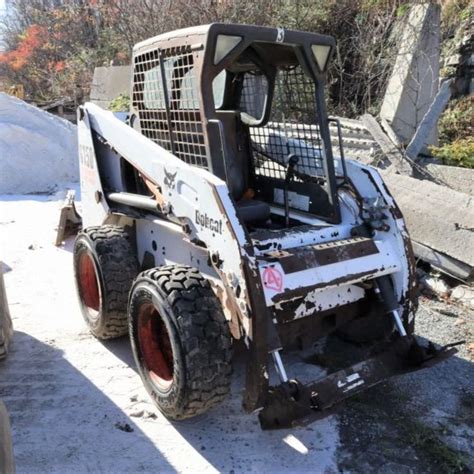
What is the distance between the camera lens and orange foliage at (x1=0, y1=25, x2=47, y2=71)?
21.1m

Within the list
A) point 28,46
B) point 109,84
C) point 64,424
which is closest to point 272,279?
point 64,424

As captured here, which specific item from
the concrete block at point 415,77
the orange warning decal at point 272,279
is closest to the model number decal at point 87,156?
the orange warning decal at point 272,279

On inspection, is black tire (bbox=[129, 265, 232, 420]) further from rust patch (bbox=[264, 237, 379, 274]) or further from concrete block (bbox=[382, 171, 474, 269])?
concrete block (bbox=[382, 171, 474, 269])

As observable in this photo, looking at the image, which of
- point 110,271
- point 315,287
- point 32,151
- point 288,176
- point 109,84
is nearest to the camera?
point 315,287

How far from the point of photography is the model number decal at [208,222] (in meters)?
2.77

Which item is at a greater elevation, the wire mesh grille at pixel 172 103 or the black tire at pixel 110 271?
the wire mesh grille at pixel 172 103

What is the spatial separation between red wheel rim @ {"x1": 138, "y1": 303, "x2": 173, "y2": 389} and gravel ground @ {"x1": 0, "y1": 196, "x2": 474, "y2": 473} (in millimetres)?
242

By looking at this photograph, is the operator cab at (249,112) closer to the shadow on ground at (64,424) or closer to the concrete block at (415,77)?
the shadow on ground at (64,424)

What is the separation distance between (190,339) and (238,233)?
23.9 inches

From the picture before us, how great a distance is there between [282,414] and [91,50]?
52.9 feet

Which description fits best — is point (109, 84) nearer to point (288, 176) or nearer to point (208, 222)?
point (288, 176)

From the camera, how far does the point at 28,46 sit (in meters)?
22.1

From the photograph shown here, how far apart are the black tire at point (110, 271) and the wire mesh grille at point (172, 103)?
79 cm

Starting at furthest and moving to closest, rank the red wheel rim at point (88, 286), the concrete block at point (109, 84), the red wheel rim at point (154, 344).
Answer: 1. the concrete block at point (109, 84)
2. the red wheel rim at point (88, 286)
3. the red wheel rim at point (154, 344)
